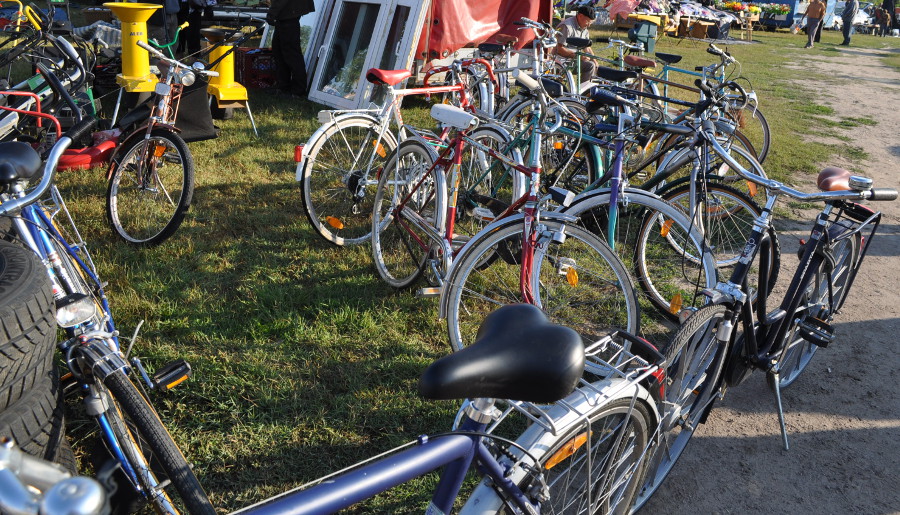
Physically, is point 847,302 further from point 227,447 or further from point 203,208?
point 203,208

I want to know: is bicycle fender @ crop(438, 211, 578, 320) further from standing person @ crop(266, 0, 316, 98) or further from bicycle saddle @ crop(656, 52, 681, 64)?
standing person @ crop(266, 0, 316, 98)

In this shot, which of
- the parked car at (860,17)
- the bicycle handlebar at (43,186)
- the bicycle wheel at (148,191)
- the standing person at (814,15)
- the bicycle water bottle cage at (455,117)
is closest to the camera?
the bicycle handlebar at (43,186)

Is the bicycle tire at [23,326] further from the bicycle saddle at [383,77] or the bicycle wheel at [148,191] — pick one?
the bicycle saddle at [383,77]

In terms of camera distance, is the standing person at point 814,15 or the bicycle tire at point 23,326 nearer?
the bicycle tire at point 23,326

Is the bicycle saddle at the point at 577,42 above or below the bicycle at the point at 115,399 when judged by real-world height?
above

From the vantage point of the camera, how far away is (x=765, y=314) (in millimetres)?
3184

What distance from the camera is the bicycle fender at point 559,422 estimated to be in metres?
1.69

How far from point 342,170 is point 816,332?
3007 mm

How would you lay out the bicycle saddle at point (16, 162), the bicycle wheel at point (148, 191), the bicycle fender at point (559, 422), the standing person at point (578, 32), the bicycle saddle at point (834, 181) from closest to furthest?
the bicycle fender at point (559, 422) → the bicycle saddle at point (16, 162) → the bicycle saddle at point (834, 181) → the bicycle wheel at point (148, 191) → the standing person at point (578, 32)

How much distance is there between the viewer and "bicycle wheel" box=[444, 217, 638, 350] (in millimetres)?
3119

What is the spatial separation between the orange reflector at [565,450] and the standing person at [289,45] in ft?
23.6

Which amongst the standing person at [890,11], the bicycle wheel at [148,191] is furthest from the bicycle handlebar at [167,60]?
the standing person at [890,11]

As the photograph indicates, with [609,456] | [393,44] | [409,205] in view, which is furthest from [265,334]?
[393,44]

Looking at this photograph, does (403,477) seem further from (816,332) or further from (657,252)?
(657,252)
